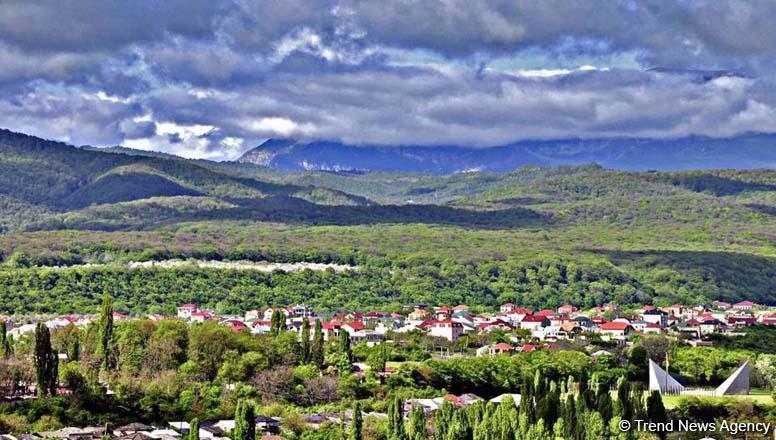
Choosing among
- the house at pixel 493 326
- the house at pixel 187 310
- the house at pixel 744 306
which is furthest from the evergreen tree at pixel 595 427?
the house at pixel 744 306

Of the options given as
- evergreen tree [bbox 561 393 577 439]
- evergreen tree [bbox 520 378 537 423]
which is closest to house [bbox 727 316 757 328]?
evergreen tree [bbox 520 378 537 423]

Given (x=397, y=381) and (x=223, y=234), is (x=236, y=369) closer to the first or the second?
(x=397, y=381)

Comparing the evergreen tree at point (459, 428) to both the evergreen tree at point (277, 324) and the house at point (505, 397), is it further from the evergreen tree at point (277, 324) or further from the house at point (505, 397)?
the evergreen tree at point (277, 324)

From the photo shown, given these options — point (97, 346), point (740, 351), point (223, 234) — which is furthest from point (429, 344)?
point (223, 234)

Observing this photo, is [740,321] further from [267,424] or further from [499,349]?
[267,424]

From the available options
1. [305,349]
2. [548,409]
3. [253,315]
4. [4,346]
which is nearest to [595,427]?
[548,409]
